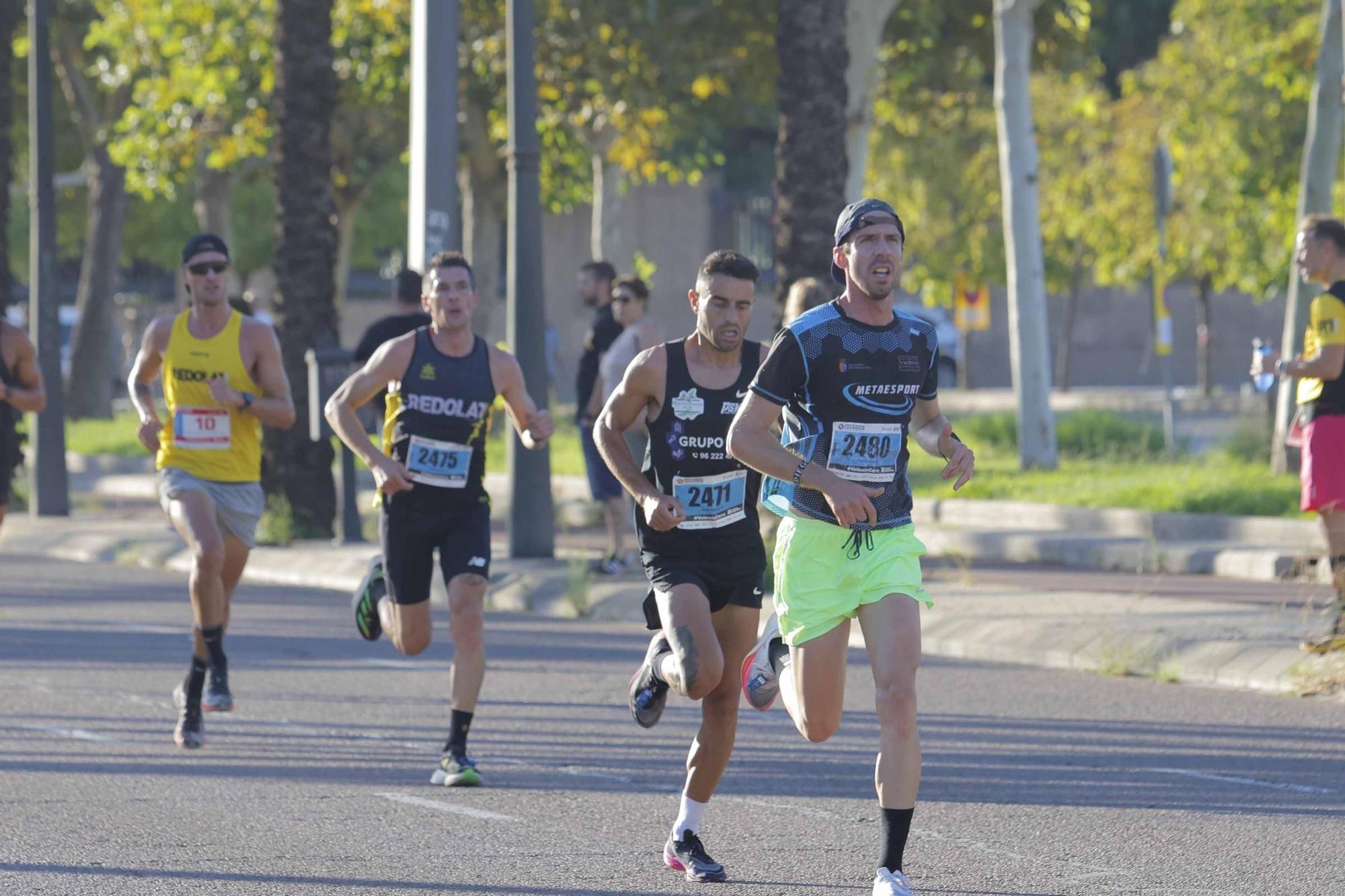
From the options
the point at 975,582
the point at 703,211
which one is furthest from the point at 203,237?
the point at 703,211

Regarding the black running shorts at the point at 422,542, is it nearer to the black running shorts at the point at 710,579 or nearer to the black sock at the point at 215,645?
the black sock at the point at 215,645

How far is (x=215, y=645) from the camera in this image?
9320mm

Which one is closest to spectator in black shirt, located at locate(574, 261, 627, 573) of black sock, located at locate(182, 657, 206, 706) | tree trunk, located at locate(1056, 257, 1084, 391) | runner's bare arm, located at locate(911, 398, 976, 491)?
black sock, located at locate(182, 657, 206, 706)

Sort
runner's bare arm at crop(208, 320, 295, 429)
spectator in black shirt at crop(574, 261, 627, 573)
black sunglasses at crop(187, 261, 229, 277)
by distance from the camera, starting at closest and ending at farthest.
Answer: black sunglasses at crop(187, 261, 229, 277)
runner's bare arm at crop(208, 320, 295, 429)
spectator in black shirt at crop(574, 261, 627, 573)

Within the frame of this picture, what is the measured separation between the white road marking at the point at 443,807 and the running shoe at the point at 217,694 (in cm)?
156

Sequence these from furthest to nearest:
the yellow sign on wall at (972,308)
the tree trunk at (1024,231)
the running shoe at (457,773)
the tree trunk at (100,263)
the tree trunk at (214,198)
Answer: the yellow sign on wall at (972,308) < the tree trunk at (214,198) < the tree trunk at (100,263) < the tree trunk at (1024,231) < the running shoe at (457,773)

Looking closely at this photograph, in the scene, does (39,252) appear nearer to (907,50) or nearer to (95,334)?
(907,50)

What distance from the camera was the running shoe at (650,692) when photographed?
274 inches

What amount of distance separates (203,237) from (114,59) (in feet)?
79.9

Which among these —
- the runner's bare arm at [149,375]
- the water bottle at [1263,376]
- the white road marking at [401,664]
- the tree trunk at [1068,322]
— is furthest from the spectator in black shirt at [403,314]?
the tree trunk at [1068,322]

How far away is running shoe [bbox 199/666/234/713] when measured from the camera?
9.30 m

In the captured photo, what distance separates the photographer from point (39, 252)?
21656 millimetres

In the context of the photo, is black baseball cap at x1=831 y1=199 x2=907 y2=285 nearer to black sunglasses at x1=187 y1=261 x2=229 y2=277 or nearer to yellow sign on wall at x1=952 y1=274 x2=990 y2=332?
black sunglasses at x1=187 y1=261 x2=229 y2=277

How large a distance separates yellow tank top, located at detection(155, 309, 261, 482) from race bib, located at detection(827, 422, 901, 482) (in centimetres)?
390
